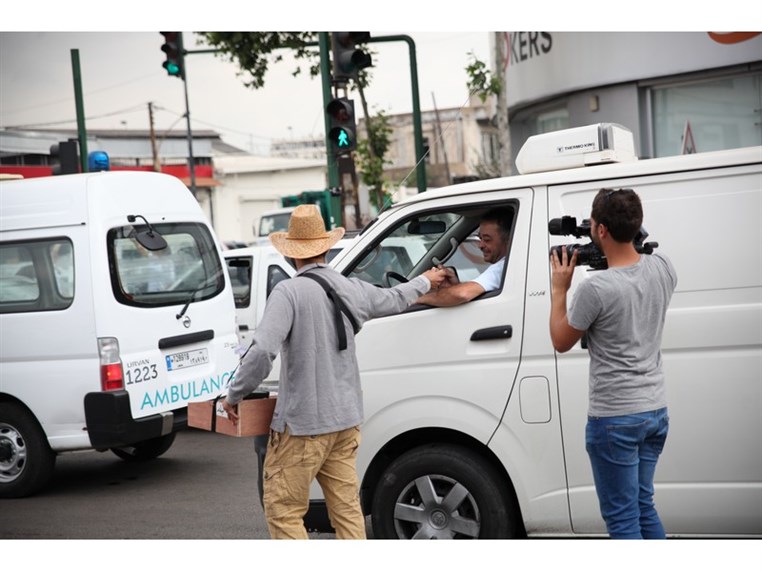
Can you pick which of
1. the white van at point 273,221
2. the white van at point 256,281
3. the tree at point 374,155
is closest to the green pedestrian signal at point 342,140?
the white van at point 256,281

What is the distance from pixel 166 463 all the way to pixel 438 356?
489 cm

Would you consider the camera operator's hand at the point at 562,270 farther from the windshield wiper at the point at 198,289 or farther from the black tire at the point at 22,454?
the black tire at the point at 22,454

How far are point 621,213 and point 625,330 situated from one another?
473 millimetres

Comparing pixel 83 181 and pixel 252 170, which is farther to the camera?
pixel 252 170

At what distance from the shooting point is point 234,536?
249 inches

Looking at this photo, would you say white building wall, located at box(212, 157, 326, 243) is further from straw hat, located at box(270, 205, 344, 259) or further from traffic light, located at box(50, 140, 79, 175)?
straw hat, located at box(270, 205, 344, 259)

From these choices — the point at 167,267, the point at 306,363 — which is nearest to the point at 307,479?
the point at 306,363

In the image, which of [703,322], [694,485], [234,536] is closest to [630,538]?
[694,485]

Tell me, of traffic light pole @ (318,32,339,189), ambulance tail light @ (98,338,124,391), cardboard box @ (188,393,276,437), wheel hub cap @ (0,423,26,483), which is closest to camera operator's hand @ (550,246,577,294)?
cardboard box @ (188,393,276,437)

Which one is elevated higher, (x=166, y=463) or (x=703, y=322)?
(x=703, y=322)

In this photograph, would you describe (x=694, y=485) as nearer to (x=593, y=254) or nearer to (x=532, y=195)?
(x=593, y=254)

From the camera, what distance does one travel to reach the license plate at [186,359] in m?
7.93

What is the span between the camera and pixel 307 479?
4.53 m

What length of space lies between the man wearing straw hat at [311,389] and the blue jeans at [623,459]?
1.13m
